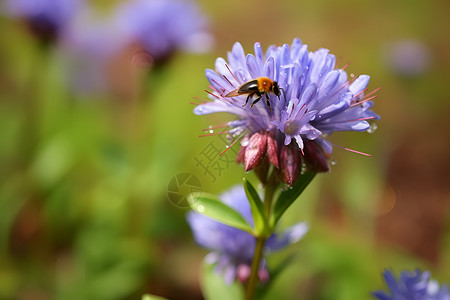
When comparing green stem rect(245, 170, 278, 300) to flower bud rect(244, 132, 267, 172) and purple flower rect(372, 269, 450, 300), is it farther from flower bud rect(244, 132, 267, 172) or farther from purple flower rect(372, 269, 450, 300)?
purple flower rect(372, 269, 450, 300)

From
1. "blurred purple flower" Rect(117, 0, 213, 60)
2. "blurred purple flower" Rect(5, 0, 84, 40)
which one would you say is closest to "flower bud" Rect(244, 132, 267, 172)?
"blurred purple flower" Rect(117, 0, 213, 60)

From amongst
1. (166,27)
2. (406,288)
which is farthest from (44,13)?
(406,288)

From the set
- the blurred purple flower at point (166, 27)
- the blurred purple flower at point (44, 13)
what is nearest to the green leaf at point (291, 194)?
the blurred purple flower at point (166, 27)

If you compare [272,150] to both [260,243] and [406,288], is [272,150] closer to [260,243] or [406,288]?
[260,243]

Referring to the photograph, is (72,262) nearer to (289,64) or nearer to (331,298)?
(331,298)

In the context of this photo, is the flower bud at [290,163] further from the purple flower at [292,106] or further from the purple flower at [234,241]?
the purple flower at [234,241]

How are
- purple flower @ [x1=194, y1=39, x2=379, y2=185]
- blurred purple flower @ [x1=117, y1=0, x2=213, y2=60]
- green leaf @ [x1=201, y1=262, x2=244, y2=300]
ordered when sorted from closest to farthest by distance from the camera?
purple flower @ [x1=194, y1=39, x2=379, y2=185] → green leaf @ [x1=201, y1=262, x2=244, y2=300] → blurred purple flower @ [x1=117, y1=0, x2=213, y2=60]
